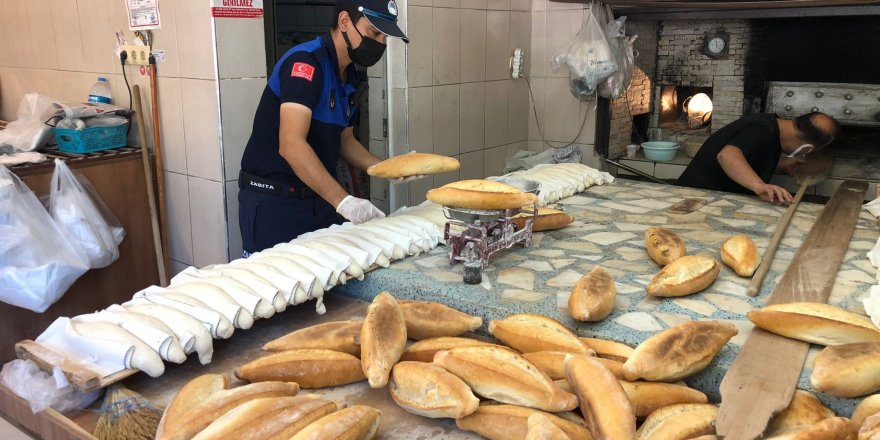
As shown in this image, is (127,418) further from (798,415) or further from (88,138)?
(88,138)

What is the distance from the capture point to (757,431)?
1.25 m

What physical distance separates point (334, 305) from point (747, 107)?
454 centimetres

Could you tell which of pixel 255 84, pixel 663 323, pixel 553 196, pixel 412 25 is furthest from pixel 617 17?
pixel 663 323

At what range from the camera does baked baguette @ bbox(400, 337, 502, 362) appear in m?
1.54

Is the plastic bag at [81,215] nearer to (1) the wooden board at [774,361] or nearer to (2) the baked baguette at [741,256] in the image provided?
(2) the baked baguette at [741,256]

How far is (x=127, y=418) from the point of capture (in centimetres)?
137

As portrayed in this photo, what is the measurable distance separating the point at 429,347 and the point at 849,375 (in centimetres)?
88

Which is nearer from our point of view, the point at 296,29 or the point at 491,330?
the point at 491,330

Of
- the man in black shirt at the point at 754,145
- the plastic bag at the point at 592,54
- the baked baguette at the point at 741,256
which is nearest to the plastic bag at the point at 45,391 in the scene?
the baked baguette at the point at 741,256

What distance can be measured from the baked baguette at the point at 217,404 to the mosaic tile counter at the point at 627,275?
67 centimetres

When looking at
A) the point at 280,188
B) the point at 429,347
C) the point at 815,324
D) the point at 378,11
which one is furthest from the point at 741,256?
the point at 280,188

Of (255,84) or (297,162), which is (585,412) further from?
(255,84)

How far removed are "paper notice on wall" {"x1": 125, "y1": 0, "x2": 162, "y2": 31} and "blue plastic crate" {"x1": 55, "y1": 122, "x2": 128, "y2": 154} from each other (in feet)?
1.86

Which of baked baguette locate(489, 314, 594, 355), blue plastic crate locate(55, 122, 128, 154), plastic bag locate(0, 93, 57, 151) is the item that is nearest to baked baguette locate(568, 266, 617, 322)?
baked baguette locate(489, 314, 594, 355)
